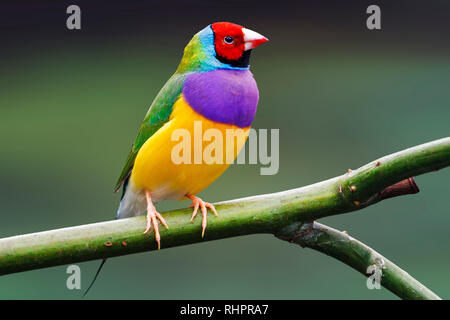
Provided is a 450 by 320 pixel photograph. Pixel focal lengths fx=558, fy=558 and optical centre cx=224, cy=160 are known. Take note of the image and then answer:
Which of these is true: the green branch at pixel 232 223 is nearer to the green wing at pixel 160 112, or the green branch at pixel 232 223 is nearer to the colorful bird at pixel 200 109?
the colorful bird at pixel 200 109

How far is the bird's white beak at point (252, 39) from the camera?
1511 mm

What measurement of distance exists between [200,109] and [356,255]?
59cm

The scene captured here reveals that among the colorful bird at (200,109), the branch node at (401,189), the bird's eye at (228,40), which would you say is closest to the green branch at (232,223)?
the branch node at (401,189)

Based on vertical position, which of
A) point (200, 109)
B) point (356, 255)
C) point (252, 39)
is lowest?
point (356, 255)

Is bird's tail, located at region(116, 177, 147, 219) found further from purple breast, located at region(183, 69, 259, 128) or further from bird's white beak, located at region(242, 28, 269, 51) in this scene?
bird's white beak, located at region(242, 28, 269, 51)

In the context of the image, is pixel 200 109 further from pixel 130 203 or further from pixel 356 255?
pixel 356 255

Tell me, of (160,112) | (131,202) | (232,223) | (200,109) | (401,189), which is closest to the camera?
(401,189)

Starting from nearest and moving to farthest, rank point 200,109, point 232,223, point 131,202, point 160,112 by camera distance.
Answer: point 232,223, point 200,109, point 160,112, point 131,202

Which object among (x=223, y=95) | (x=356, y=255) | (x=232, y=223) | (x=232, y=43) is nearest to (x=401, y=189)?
(x=356, y=255)

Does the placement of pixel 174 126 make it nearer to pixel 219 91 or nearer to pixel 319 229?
pixel 219 91

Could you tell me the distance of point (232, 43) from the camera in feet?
5.18

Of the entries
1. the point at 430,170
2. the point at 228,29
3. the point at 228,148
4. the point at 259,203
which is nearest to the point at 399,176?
the point at 430,170

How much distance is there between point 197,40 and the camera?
1623mm

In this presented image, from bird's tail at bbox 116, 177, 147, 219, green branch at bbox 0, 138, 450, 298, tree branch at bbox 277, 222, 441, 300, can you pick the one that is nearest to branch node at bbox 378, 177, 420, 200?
green branch at bbox 0, 138, 450, 298
